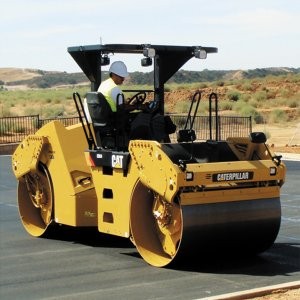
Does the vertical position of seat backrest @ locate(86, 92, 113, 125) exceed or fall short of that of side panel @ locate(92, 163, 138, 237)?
it exceeds it

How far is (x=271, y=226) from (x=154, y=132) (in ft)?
6.41

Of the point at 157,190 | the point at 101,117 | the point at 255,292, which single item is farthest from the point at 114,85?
the point at 255,292

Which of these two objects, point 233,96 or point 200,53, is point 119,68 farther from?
point 233,96

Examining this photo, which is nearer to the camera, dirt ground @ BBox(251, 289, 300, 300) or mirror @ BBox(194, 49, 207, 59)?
dirt ground @ BBox(251, 289, 300, 300)

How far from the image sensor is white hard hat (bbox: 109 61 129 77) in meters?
10.9

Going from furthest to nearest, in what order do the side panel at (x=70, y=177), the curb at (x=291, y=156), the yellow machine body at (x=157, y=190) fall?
1. the curb at (x=291, y=156)
2. the side panel at (x=70, y=177)
3. the yellow machine body at (x=157, y=190)

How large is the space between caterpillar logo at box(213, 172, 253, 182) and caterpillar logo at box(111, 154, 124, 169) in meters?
1.37

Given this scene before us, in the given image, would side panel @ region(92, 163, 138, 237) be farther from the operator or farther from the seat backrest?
the operator

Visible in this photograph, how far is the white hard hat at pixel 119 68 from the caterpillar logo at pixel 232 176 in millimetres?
2176

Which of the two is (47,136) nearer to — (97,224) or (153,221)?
(97,224)

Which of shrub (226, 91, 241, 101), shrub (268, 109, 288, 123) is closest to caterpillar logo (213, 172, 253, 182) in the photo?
shrub (268, 109, 288, 123)

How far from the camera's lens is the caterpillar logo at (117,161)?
10.4 m

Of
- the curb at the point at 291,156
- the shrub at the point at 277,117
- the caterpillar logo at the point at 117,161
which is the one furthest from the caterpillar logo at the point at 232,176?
the shrub at the point at 277,117

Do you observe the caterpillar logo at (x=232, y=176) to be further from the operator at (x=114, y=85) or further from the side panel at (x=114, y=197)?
the operator at (x=114, y=85)
